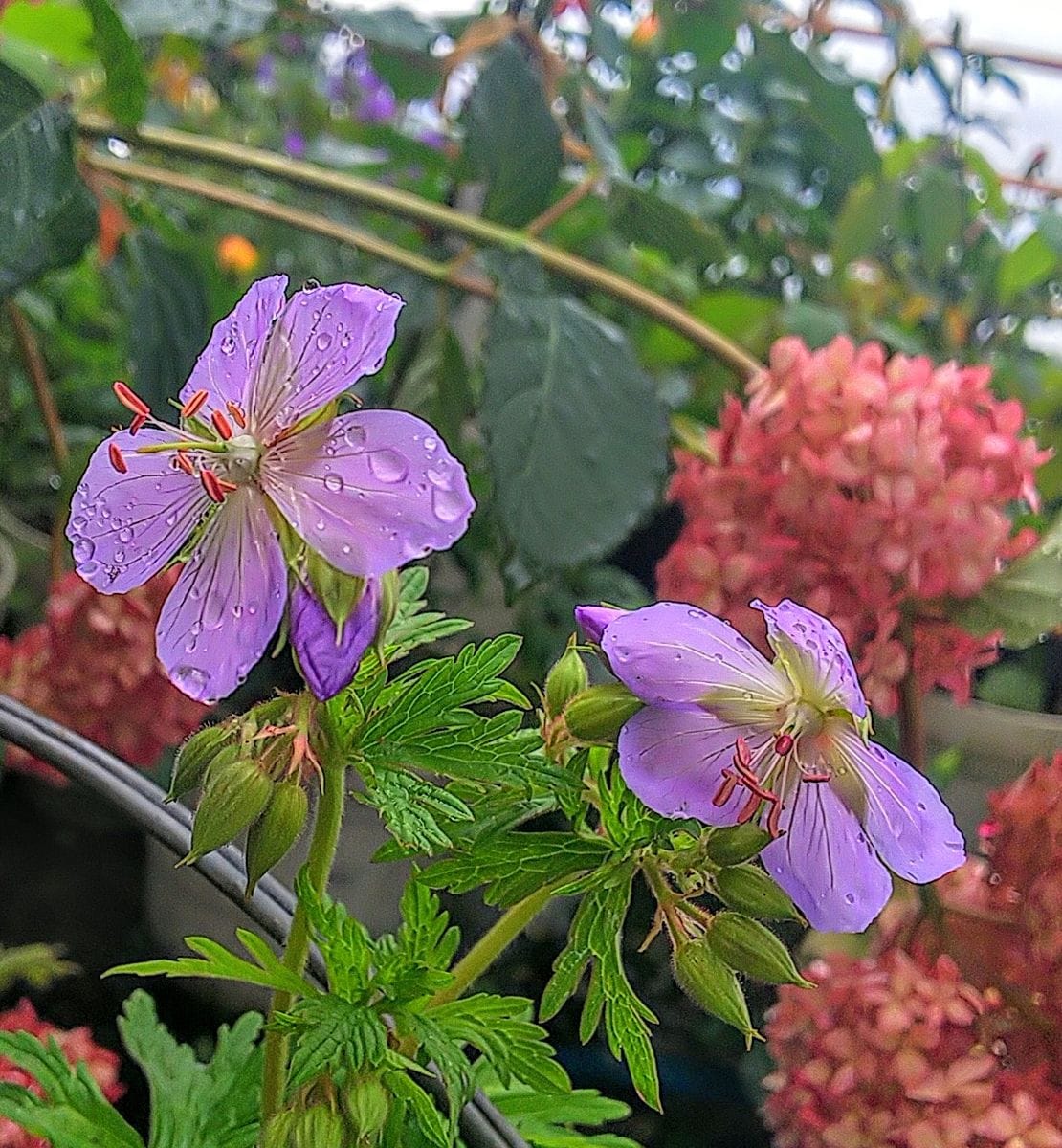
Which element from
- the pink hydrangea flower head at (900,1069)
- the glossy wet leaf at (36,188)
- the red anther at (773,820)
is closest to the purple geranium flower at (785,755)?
the red anther at (773,820)

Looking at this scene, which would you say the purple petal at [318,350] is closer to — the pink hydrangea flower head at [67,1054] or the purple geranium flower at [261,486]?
the purple geranium flower at [261,486]

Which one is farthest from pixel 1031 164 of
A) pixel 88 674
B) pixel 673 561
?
pixel 88 674

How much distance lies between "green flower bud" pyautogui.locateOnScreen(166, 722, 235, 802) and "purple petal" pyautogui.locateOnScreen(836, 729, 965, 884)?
0.32 ft

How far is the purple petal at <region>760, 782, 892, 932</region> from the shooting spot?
0.62 ft

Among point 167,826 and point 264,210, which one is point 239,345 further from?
point 264,210

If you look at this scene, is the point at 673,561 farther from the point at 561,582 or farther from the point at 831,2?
the point at 831,2

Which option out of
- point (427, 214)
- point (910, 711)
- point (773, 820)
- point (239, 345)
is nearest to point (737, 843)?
point (773, 820)

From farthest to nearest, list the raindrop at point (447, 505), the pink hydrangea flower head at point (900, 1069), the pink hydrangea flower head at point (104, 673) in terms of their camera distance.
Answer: the pink hydrangea flower head at point (104, 673), the pink hydrangea flower head at point (900, 1069), the raindrop at point (447, 505)

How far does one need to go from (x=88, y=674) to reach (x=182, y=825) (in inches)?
7.6

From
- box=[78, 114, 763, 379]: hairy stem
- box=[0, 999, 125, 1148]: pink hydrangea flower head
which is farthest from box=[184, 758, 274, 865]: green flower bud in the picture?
box=[78, 114, 763, 379]: hairy stem

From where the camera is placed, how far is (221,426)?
188mm

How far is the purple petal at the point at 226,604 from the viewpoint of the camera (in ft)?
0.57

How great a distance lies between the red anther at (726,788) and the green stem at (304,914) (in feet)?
0.20

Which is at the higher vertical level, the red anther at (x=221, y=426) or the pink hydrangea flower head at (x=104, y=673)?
the red anther at (x=221, y=426)
